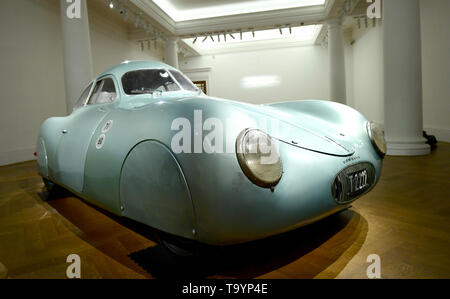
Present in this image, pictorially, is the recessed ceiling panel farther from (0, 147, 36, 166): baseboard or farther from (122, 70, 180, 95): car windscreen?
(122, 70, 180, 95): car windscreen

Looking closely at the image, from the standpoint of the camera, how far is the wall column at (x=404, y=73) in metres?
3.64

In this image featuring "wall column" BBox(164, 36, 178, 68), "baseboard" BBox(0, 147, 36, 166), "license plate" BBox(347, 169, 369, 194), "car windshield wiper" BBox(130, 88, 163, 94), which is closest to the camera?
"license plate" BBox(347, 169, 369, 194)

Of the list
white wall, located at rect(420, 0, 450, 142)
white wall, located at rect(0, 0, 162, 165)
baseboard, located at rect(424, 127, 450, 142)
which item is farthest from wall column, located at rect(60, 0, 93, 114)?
baseboard, located at rect(424, 127, 450, 142)

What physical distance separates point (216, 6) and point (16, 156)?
592cm

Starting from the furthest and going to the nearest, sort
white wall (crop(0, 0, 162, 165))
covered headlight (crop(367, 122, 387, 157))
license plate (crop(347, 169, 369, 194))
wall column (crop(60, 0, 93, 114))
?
white wall (crop(0, 0, 162, 165))
wall column (crop(60, 0, 93, 114))
covered headlight (crop(367, 122, 387, 157))
license plate (crop(347, 169, 369, 194))

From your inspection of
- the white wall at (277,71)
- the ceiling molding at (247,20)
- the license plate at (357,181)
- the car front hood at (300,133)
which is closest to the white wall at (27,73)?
the ceiling molding at (247,20)

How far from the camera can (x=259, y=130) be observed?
1.03 meters

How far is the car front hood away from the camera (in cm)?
111

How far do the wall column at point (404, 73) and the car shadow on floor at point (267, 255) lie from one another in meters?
2.71

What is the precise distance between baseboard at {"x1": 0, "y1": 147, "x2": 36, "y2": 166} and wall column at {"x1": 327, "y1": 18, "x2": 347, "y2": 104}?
24.1 feet

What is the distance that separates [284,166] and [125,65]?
4.73 feet

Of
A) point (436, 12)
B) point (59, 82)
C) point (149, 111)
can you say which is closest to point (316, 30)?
point (436, 12)

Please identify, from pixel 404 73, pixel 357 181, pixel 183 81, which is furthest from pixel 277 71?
pixel 357 181
